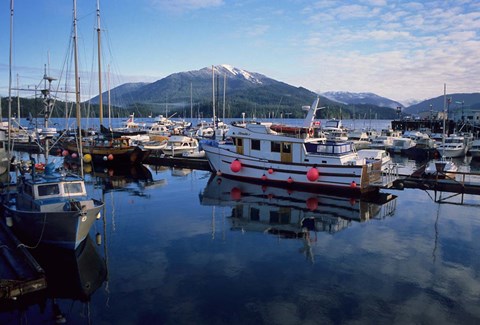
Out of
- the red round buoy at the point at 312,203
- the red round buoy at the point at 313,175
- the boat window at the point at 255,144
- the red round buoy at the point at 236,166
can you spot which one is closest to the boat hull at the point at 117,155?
the red round buoy at the point at 236,166

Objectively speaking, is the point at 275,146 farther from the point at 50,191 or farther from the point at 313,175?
the point at 50,191

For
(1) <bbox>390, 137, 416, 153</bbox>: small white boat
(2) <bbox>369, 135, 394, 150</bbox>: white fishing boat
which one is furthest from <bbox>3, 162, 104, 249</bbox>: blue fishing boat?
(2) <bbox>369, 135, 394, 150</bbox>: white fishing boat

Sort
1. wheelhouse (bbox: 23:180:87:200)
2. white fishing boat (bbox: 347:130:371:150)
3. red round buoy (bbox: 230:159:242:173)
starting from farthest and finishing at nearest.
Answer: white fishing boat (bbox: 347:130:371:150) → red round buoy (bbox: 230:159:242:173) → wheelhouse (bbox: 23:180:87:200)

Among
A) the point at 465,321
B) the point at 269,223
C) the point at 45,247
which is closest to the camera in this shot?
the point at 465,321

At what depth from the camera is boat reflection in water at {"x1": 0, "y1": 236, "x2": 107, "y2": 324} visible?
1088 centimetres

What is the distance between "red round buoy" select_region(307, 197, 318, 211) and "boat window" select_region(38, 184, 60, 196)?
14084 millimetres

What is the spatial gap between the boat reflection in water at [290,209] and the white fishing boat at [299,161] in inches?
43.1

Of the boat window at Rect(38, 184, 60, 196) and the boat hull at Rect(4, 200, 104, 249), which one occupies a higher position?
the boat window at Rect(38, 184, 60, 196)

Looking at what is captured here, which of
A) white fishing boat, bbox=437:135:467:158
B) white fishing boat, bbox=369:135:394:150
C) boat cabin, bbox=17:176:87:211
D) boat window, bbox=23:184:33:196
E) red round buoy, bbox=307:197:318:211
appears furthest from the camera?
white fishing boat, bbox=369:135:394:150

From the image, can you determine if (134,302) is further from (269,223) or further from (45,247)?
(269,223)

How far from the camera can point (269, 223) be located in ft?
67.7

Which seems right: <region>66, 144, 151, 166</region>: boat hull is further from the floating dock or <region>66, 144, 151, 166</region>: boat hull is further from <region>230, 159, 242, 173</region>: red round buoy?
the floating dock

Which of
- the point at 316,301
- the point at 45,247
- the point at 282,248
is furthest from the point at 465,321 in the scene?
the point at 45,247

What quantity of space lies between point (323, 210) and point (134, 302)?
14.1 metres
